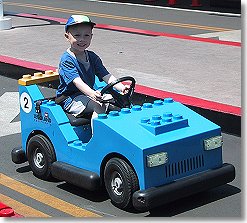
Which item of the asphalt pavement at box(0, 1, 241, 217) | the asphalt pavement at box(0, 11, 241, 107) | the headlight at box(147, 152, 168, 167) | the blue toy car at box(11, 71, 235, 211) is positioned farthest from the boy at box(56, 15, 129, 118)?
the asphalt pavement at box(0, 11, 241, 107)

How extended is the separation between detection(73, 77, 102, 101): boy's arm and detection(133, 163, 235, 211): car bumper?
998 mm

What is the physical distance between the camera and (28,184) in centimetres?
586

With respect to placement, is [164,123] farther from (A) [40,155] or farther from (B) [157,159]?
(A) [40,155]

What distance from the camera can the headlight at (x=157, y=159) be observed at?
4.97 metres

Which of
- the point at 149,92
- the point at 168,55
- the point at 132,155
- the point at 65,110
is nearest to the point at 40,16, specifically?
the point at 168,55

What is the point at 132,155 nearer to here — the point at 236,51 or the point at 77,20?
the point at 77,20

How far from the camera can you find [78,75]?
5.77 meters

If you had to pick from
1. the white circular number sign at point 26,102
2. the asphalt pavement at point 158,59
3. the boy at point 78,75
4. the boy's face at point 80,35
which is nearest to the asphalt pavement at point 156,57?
the asphalt pavement at point 158,59

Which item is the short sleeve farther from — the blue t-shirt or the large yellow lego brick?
the large yellow lego brick

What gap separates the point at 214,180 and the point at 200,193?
11.6 inches

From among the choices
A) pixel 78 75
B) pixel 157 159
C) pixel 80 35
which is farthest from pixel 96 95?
pixel 157 159

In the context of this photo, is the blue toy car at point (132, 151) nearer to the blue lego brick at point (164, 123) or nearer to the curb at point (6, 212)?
the blue lego brick at point (164, 123)

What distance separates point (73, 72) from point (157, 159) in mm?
1201

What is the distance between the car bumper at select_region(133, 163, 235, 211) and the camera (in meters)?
4.91
